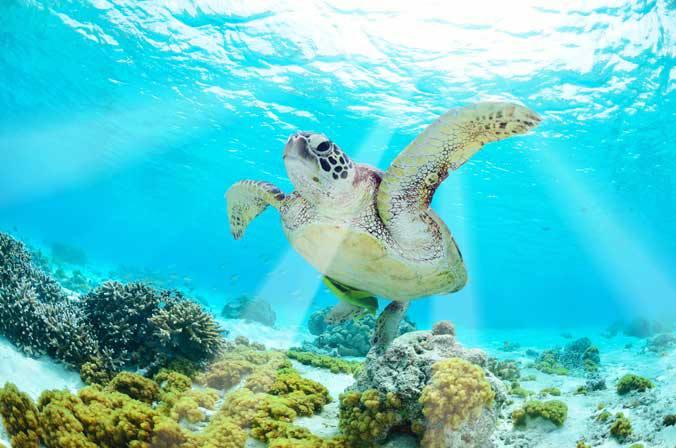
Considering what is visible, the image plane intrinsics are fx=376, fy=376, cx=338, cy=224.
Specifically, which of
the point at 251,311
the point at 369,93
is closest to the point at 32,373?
the point at 251,311

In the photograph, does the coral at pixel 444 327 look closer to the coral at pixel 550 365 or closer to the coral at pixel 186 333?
the coral at pixel 186 333

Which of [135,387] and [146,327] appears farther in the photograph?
[146,327]

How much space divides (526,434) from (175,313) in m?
4.83

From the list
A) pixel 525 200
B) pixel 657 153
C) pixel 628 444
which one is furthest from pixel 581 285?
pixel 628 444

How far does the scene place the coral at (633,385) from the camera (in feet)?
15.4

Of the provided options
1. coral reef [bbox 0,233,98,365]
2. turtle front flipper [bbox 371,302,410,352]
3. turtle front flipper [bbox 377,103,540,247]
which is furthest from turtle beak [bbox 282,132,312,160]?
coral reef [bbox 0,233,98,365]

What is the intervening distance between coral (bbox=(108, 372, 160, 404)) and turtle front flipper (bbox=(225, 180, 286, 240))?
2.41 metres

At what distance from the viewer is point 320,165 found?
3.23 metres

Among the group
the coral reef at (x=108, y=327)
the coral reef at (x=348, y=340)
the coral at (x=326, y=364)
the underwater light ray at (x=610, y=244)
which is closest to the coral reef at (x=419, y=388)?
the coral reef at (x=108, y=327)

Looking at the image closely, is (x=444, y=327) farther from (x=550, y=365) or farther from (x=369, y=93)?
(x=369, y=93)

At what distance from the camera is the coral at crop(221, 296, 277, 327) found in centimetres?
1712

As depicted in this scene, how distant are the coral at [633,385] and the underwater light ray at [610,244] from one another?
18291mm

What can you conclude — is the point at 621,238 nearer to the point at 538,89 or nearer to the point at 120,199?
the point at 538,89

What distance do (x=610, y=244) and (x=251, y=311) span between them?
135ft
